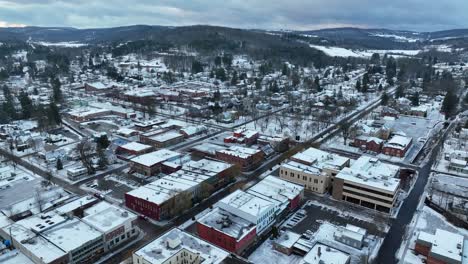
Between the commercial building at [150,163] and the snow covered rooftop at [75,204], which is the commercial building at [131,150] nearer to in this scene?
the commercial building at [150,163]

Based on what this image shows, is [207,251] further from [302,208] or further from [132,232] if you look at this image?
[302,208]

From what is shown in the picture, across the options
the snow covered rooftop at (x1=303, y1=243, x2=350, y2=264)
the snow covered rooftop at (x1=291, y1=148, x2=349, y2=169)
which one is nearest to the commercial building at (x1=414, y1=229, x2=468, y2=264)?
the snow covered rooftop at (x1=303, y1=243, x2=350, y2=264)

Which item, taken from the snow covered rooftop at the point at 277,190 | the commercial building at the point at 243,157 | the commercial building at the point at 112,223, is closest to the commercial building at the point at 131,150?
the commercial building at the point at 243,157

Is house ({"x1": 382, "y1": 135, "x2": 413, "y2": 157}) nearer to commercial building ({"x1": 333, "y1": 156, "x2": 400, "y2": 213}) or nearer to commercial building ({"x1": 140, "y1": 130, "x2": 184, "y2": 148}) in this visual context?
commercial building ({"x1": 333, "y1": 156, "x2": 400, "y2": 213})

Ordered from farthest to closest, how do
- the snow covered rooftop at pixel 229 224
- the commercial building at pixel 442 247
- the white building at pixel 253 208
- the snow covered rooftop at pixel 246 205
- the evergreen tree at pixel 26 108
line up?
the evergreen tree at pixel 26 108 < the snow covered rooftop at pixel 246 205 < the white building at pixel 253 208 < the snow covered rooftop at pixel 229 224 < the commercial building at pixel 442 247

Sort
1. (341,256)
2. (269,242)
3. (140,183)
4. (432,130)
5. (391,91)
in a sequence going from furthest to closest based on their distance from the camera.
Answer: (391,91) → (432,130) → (140,183) → (269,242) → (341,256)

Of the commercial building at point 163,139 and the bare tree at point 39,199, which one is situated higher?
the commercial building at point 163,139

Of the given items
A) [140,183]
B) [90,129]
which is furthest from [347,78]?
[140,183]
